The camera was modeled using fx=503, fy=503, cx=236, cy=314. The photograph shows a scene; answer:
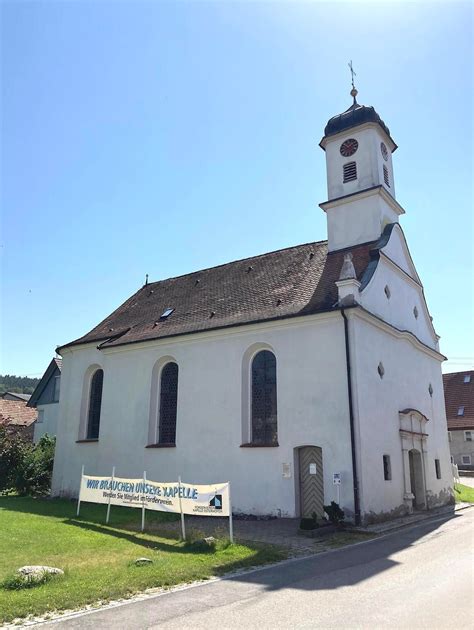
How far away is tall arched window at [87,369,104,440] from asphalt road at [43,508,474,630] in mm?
15655

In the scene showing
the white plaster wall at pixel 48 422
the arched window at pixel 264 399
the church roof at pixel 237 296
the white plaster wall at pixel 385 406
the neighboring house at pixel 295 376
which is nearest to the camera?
the white plaster wall at pixel 385 406

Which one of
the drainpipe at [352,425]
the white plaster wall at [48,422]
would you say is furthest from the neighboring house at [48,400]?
the drainpipe at [352,425]

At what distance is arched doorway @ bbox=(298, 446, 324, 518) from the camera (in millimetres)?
16578

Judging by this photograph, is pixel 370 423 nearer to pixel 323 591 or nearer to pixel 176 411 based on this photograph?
pixel 176 411

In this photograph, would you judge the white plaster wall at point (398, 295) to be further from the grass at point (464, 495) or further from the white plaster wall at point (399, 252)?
the grass at point (464, 495)

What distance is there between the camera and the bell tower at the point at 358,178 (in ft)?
69.9

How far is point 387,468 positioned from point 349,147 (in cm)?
1378

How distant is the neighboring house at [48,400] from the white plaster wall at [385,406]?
23.5m

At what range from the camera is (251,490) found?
56.9 feet

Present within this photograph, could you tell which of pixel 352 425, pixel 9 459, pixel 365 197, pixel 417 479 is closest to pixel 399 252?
pixel 365 197

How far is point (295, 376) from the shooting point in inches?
685

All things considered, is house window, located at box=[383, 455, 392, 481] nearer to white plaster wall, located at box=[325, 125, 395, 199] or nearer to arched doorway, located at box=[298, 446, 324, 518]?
arched doorway, located at box=[298, 446, 324, 518]

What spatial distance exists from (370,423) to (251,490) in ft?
15.3

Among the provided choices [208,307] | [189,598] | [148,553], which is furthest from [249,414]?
[189,598]
